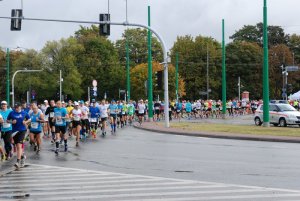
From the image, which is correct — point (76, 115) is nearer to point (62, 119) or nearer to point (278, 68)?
point (62, 119)

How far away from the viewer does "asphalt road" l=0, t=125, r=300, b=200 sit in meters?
12.7

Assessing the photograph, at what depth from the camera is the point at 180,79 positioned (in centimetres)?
8919

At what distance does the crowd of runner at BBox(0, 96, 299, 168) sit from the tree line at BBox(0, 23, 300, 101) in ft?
127

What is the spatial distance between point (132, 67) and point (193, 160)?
8400cm

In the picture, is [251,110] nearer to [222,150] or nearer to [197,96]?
[197,96]

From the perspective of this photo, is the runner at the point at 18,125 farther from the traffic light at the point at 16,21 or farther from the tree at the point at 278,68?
the tree at the point at 278,68

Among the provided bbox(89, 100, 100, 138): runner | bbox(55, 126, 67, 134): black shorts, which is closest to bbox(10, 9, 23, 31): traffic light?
bbox(89, 100, 100, 138): runner

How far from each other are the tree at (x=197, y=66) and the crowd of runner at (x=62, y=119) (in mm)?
37964

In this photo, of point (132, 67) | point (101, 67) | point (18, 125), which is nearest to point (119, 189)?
point (18, 125)

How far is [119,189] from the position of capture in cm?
1101

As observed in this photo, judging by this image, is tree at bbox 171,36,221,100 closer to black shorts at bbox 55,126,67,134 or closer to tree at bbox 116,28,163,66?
tree at bbox 116,28,163,66

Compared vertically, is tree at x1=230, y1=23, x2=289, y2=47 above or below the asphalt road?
above

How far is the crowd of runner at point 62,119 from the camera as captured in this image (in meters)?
16.2

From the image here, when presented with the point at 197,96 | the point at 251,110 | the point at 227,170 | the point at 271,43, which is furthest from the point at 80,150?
the point at 271,43
